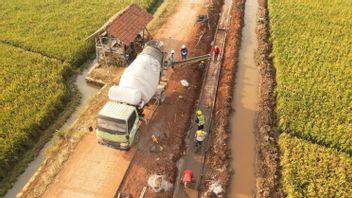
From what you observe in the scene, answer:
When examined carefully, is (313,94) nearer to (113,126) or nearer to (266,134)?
(266,134)

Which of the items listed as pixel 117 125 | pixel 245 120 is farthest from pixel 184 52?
pixel 117 125

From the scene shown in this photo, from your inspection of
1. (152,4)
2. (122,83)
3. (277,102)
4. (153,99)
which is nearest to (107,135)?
(122,83)

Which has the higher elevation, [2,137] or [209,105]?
[209,105]

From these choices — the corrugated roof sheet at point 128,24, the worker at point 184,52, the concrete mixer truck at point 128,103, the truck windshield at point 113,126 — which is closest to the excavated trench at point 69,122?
the concrete mixer truck at point 128,103

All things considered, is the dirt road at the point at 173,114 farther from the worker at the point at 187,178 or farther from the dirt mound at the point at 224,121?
the dirt mound at the point at 224,121

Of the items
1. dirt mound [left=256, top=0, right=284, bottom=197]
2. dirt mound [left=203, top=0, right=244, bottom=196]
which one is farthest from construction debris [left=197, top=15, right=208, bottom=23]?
dirt mound [left=256, top=0, right=284, bottom=197]

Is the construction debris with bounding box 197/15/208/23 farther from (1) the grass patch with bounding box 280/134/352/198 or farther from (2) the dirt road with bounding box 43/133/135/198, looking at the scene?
(2) the dirt road with bounding box 43/133/135/198

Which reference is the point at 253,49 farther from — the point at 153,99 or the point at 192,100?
the point at 153,99

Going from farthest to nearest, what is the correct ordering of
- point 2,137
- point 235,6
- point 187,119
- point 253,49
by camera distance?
point 235,6
point 253,49
point 187,119
point 2,137
